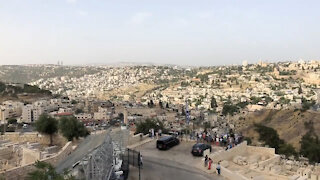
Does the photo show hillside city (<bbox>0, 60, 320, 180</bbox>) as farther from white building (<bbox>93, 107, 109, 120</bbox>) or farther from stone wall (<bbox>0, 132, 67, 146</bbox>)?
white building (<bbox>93, 107, 109, 120</bbox>)

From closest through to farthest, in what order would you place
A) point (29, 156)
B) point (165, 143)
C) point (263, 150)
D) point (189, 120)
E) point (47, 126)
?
point (29, 156) < point (165, 143) < point (263, 150) < point (47, 126) < point (189, 120)

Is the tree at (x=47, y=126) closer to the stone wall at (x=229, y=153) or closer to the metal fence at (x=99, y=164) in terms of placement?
the stone wall at (x=229, y=153)

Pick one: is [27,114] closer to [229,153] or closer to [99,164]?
A: [229,153]

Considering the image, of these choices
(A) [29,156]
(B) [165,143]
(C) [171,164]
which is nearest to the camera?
(A) [29,156]

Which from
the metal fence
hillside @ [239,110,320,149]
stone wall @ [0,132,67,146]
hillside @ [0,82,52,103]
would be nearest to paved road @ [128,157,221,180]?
the metal fence

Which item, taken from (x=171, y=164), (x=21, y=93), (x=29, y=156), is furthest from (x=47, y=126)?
(x=21, y=93)

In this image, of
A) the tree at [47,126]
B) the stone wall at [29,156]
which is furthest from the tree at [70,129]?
the stone wall at [29,156]
